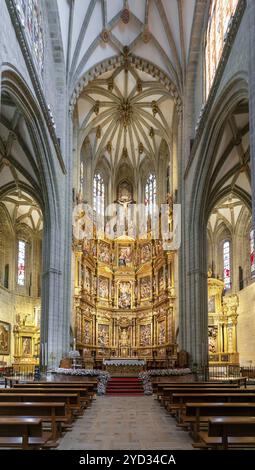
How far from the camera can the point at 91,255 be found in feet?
123

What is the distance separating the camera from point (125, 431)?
10523mm

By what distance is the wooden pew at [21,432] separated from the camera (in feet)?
22.1

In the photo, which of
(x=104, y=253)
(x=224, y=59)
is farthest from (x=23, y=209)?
(x=224, y=59)

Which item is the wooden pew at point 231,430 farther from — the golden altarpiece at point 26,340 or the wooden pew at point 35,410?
the golden altarpiece at point 26,340

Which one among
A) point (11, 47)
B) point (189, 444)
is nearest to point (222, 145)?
point (11, 47)

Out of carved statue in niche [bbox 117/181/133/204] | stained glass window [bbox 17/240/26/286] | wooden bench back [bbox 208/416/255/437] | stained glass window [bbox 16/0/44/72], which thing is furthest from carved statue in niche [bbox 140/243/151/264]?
wooden bench back [bbox 208/416/255/437]

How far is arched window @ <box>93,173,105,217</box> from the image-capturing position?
42.4 m

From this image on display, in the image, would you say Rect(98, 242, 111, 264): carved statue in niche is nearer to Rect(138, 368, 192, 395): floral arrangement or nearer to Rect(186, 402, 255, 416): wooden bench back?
Rect(138, 368, 192, 395): floral arrangement

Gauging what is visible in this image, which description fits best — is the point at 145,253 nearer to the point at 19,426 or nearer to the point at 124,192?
the point at 124,192

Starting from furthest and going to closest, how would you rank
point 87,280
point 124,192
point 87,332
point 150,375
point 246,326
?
point 124,192
point 87,280
point 87,332
point 246,326
point 150,375

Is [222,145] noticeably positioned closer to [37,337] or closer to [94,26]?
[94,26]

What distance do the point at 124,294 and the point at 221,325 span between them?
7960 mm

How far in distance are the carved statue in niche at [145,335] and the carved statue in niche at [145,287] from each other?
2.27 meters

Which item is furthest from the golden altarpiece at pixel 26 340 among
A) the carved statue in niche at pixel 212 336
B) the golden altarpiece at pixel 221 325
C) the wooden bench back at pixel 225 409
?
the wooden bench back at pixel 225 409
